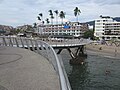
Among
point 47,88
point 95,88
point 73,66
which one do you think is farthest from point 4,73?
point 73,66

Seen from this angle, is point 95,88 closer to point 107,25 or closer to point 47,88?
point 47,88

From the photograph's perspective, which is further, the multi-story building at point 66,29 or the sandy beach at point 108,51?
the multi-story building at point 66,29

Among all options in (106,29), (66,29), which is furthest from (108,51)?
(66,29)

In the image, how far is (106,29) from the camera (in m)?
163

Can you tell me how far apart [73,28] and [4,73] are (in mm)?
159222

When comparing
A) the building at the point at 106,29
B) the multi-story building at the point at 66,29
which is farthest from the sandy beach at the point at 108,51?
the multi-story building at the point at 66,29

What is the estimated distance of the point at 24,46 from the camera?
2147 centimetres

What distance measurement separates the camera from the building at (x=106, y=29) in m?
157

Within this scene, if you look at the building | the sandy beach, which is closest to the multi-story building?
the building

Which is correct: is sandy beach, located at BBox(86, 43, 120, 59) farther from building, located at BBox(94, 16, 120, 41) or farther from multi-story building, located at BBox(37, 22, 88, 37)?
multi-story building, located at BBox(37, 22, 88, 37)

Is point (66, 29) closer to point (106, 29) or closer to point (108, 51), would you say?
point (106, 29)

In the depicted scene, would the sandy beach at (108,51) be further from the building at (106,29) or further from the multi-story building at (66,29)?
the multi-story building at (66,29)

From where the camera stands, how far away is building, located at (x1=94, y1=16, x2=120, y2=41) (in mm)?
157125

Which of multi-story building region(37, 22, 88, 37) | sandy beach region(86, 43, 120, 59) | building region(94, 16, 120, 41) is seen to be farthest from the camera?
multi-story building region(37, 22, 88, 37)
